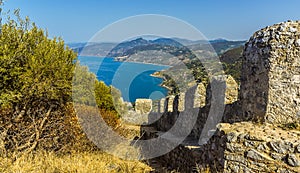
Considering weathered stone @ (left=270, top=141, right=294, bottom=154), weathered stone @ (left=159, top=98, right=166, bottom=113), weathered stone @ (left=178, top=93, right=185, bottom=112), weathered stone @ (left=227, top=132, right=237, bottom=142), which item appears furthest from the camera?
weathered stone @ (left=159, top=98, right=166, bottom=113)

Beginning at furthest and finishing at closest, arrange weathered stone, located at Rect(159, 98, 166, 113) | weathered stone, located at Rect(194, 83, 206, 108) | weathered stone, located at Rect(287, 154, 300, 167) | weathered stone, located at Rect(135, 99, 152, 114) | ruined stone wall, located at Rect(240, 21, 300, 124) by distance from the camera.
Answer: weathered stone, located at Rect(135, 99, 152, 114) < weathered stone, located at Rect(159, 98, 166, 113) < weathered stone, located at Rect(194, 83, 206, 108) < ruined stone wall, located at Rect(240, 21, 300, 124) < weathered stone, located at Rect(287, 154, 300, 167)

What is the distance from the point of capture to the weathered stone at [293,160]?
4148mm

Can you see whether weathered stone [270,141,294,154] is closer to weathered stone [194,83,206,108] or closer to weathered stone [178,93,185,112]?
weathered stone [194,83,206,108]

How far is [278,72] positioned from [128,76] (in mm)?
14654

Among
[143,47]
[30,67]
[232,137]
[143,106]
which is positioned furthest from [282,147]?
[143,47]

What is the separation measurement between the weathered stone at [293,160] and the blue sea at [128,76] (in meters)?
12.5

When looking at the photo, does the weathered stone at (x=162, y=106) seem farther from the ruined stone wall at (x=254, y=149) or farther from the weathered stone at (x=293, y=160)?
the weathered stone at (x=293, y=160)

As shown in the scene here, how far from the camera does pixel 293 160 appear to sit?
13.7ft

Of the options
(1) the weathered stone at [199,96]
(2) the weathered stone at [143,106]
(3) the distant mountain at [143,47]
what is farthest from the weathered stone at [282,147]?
(2) the weathered stone at [143,106]

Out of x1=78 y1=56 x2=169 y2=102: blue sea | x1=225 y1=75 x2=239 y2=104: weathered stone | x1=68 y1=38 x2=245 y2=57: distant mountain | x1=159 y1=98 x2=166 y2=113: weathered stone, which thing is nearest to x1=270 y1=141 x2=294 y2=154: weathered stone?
x1=225 y1=75 x2=239 y2=104: weathered stone

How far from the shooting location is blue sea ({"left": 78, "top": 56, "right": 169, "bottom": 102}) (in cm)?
1826

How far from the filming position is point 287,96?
4992 millimetres

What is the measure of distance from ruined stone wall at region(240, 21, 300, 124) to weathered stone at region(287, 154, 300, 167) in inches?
37.6

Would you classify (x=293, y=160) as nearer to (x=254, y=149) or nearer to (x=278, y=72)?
(x=254, y=149)
